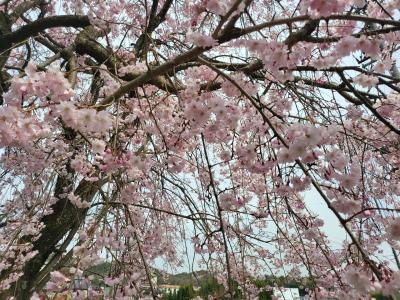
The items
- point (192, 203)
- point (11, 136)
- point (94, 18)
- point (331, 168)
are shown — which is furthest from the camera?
point (192, 203)

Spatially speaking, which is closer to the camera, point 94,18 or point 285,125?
point 285,125

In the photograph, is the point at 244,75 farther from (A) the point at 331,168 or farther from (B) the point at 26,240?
(B) the point at 26,240

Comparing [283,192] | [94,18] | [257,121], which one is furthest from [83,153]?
[283,192]

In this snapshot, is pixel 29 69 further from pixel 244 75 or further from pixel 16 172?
pixel 16 172

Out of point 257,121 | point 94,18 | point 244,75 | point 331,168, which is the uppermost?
point 94,18

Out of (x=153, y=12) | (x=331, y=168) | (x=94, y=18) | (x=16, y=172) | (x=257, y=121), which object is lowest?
(x=331, y=168)

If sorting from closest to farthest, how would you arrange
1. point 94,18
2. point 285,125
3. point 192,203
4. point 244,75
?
point 285,125
point 244,75
point 94,18
point 192,203

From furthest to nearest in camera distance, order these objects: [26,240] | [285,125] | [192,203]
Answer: [26,240] → [192,203] → [285,125]

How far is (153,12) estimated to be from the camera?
408 cm

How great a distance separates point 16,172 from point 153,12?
2.18m

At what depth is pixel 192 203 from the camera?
3.62m

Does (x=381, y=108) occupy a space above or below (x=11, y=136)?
above

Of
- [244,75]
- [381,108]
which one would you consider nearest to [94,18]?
[244,75]

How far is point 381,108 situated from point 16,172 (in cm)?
353
